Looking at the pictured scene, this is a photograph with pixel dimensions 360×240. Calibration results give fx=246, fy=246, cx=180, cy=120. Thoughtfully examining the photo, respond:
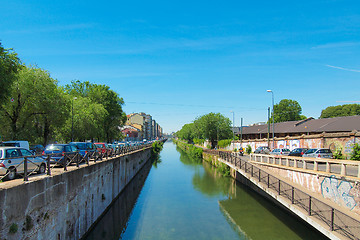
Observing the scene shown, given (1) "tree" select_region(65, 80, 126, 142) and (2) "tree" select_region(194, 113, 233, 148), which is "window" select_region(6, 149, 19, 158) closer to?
(1) "tree" select_region(65, 80, 126, 142)

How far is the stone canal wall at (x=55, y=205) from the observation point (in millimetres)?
7020

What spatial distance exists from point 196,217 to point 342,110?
7876 cm

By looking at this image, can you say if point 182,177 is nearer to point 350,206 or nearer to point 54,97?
point 54,97

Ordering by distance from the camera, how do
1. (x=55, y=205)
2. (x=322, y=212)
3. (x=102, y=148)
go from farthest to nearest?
(x=102, y=148) < (x=322, y=212) < (x=55, y=205)

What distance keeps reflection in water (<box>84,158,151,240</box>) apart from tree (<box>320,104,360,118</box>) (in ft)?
245

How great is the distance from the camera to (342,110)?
3044 inches

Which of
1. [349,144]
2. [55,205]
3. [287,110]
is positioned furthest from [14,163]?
[287,110]

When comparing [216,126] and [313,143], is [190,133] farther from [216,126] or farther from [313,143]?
[313,143]

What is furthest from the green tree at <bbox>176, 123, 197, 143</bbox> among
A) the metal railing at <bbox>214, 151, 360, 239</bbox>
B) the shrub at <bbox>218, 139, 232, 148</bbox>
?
the metal railing at <bbox>214, 151, 360, 239</bbox>

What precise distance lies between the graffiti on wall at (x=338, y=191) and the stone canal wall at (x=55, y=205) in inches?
492

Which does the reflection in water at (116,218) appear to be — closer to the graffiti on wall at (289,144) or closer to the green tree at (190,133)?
the graffiti on wall at (289,144)

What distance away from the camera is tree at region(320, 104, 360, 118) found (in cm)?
7356

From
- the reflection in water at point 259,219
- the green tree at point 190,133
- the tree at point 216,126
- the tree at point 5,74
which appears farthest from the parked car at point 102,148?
the green tree at point 190,133

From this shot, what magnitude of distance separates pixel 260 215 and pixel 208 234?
5211 mm
